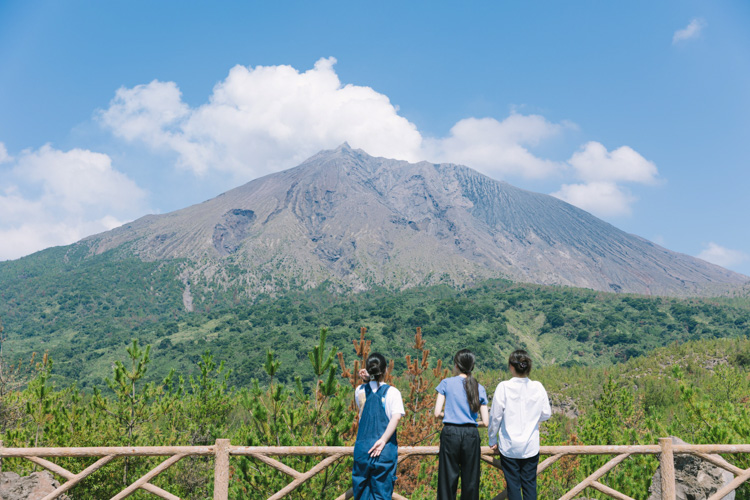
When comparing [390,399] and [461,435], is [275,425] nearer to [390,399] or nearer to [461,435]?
[390,399]

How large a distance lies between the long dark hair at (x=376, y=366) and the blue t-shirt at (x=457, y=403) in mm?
510

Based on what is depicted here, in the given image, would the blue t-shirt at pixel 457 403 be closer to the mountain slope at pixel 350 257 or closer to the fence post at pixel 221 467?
the fence post at pixel 221 467

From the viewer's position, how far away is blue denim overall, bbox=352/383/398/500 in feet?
12.2

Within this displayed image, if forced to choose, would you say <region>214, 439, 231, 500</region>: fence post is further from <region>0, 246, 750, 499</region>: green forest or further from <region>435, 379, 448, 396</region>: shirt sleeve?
<region>435, 379, 448, 396</region>: shirt sleeve

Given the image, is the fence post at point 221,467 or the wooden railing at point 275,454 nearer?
the wooden railing at point 275,454

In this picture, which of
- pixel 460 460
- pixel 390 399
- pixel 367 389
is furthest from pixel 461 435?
pixel 367 389

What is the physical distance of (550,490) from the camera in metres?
12.5

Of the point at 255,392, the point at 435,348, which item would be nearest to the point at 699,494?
the point at 255,392

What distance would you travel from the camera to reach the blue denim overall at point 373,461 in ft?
12.2

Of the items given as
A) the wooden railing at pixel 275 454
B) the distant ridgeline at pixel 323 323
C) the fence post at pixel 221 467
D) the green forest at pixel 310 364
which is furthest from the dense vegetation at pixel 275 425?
the distant ridgeline at pixel 323 323

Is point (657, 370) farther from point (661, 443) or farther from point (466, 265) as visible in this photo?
point (466, 265)

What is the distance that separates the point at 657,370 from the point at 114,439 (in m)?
53.6

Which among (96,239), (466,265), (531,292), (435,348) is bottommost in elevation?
(435,348)

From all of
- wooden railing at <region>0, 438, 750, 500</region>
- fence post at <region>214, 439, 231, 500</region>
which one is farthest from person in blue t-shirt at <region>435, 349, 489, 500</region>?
fence post at <region>214, 439, 231, 500</region>
